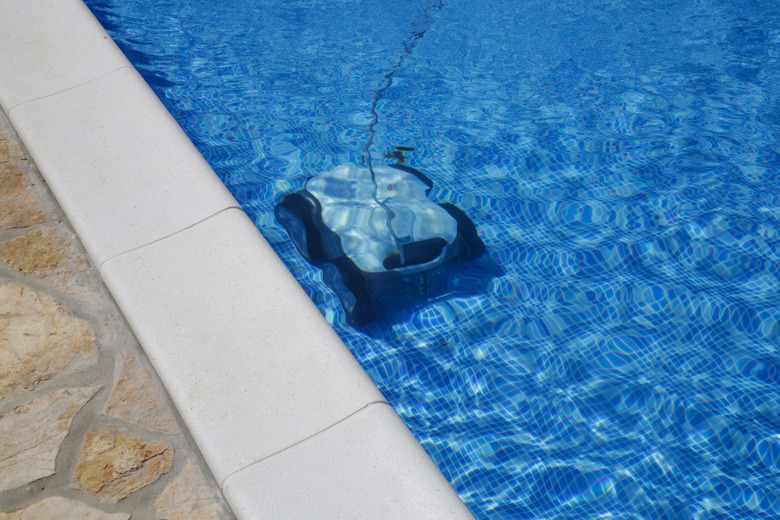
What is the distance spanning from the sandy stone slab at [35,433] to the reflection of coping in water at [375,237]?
1288mm

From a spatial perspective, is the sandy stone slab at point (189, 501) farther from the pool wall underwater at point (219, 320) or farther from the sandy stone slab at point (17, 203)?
the sandy stone slab at point (17, 203)

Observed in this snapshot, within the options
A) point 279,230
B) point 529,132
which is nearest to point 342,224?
point 279,230

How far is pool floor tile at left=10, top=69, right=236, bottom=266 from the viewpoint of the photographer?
114 inches

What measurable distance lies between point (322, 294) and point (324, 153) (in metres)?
1.39

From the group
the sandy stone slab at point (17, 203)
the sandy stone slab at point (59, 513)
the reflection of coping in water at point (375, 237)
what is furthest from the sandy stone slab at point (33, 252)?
the reflection of coping in water at point (375, 237)

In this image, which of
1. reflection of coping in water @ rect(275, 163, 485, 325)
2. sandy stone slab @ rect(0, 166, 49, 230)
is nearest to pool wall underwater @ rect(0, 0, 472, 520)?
sandy stone slab @ rect(0, 166, 49, 230)

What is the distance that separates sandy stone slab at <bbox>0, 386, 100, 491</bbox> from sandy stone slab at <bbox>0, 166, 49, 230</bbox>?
1015mm

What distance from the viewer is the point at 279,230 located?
3.58 m

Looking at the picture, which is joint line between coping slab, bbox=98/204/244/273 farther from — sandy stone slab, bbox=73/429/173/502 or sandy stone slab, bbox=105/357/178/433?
sandy stone slab, bbox=73/429/173/502

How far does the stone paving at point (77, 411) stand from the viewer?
2059 millimetres

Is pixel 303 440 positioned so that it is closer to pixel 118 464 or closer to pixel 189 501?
pixel 189 501

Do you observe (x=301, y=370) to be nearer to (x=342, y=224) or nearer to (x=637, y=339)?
(x=342, y=224)

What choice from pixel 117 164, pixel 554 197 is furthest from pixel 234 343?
pixel 554 197

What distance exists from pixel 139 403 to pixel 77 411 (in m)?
0.21
